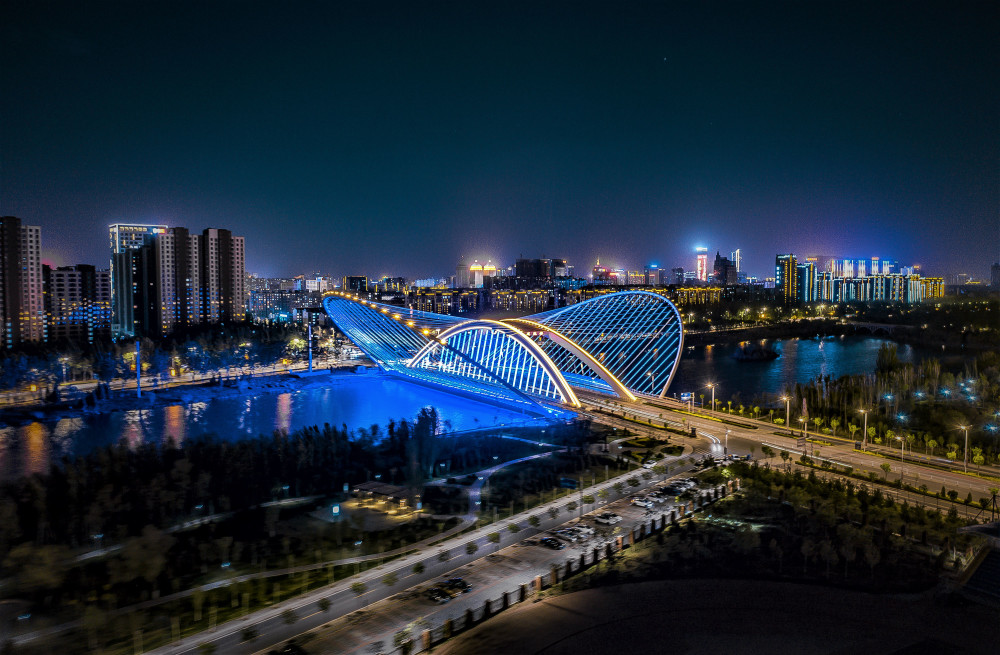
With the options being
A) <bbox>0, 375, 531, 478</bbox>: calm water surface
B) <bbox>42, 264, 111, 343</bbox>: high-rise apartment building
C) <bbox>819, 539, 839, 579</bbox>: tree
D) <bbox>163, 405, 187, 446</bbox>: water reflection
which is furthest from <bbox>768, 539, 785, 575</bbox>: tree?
<bbox>42, 264, 111, 343</bbox>: high-rise apartment building

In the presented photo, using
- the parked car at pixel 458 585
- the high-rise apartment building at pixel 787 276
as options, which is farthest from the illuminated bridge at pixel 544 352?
the high-rise apartment building at pixel 787 276

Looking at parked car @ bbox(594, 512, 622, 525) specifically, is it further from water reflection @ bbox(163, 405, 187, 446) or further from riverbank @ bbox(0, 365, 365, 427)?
riverbank @ bbox(0, 365, 365, 427)

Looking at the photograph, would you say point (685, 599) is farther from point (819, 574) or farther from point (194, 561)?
point (194, 561)

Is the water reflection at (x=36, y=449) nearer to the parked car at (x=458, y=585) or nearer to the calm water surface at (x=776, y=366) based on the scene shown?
the parked car at (x=458, y=585)

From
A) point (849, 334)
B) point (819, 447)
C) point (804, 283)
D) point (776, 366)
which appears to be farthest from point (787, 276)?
point (819, 447)

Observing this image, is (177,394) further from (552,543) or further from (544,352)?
(552,543)

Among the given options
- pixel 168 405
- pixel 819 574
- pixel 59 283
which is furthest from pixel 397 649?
pixel 59 283

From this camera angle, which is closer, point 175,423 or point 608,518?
point 608,518
